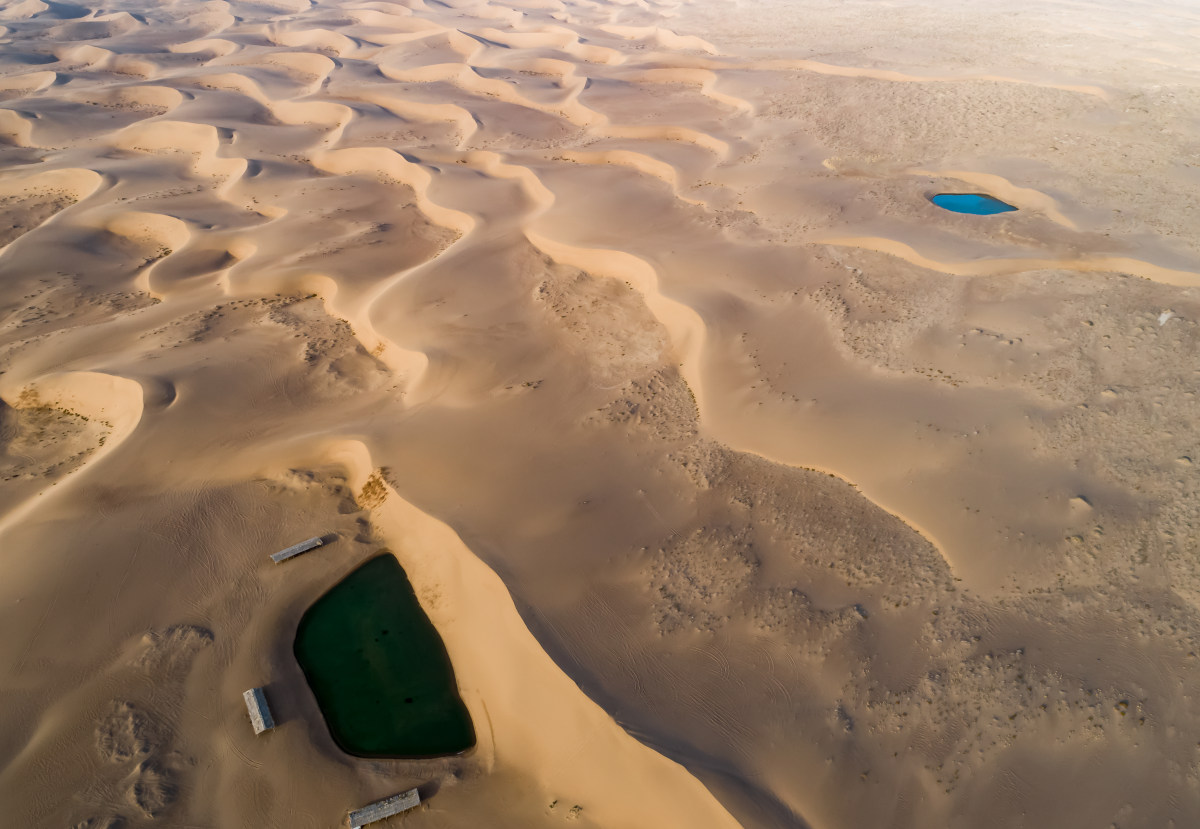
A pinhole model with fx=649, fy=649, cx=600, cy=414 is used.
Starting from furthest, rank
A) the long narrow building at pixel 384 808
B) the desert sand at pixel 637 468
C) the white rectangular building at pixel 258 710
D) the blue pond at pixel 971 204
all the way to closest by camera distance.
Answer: the blue pond at pixel 971 204
the white rectangular building at pixel 258 710
the desert sand at pixel 637 468
the long narrow building at pixel 384 808

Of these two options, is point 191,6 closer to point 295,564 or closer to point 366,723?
point 295,564

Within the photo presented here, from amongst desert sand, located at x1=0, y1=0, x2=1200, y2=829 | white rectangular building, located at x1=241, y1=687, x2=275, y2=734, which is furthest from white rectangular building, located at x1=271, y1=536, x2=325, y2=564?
white rectangular building, located at x1=241, y1=687, x2=275, y2=734

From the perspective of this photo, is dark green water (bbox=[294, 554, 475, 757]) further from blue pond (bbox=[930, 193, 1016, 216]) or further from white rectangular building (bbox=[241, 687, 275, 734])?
blue pond (bbox=[930, 193, 1016, 216])

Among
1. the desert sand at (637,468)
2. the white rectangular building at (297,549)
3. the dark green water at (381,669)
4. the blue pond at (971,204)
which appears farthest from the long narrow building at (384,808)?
the blue pond at (971,204)

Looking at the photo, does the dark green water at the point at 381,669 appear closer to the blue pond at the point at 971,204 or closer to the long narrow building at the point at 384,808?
the long narrow building at the point at 384,808

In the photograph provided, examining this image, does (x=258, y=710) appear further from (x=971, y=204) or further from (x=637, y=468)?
(x=971, y=204)

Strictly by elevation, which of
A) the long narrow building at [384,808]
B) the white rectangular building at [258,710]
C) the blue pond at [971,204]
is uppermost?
the blue pond at [971,204]

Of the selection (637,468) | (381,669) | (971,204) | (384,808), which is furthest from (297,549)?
(971,204)
